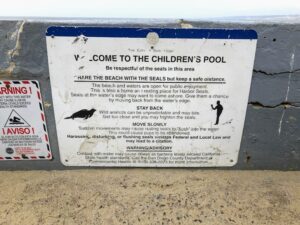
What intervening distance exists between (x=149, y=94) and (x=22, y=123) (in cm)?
64

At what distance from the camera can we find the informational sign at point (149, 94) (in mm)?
1549

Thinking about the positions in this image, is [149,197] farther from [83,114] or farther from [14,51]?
[14,51]

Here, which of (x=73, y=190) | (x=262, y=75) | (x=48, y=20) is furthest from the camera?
(x=73, y=190)

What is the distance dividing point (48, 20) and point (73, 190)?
0.80 m

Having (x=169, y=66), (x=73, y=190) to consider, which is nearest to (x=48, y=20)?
(x=169, y=66)

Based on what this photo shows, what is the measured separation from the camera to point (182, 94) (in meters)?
1.66

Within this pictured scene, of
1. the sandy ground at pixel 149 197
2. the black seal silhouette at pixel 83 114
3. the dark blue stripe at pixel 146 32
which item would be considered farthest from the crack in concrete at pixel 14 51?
the sandy ground at pixel 149 197

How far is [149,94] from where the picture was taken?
1.65 m

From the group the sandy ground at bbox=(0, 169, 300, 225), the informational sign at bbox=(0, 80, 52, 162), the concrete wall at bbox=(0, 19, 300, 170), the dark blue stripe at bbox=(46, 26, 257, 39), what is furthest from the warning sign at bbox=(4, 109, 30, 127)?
the dark blue stripe at bbox=(46, 26, 257, 39)

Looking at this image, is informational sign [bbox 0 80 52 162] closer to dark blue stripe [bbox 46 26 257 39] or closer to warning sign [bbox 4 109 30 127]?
warning sign [bbox 4 109 30 127]

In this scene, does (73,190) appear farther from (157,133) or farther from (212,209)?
(212,209)

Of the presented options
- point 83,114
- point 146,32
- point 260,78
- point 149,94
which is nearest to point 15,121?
point 83,114

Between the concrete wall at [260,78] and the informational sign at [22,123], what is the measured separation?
34 mm

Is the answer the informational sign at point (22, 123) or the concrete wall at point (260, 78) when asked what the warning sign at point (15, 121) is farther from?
the concrete wall at point (260, 78)
